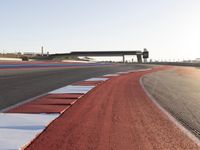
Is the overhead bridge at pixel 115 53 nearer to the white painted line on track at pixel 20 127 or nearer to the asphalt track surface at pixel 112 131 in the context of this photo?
the asphalt track surface at pixel 112 131

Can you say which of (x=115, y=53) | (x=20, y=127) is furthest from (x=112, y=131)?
(x=115, y=53)

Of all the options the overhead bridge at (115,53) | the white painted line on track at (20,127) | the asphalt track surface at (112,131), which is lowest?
the asphalt track surface at (112,131)

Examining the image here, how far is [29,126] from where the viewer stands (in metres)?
8.30

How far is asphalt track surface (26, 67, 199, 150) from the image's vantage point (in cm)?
680

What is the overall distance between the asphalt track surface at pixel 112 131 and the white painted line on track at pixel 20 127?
0.19m

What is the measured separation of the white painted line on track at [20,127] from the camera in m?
6.76

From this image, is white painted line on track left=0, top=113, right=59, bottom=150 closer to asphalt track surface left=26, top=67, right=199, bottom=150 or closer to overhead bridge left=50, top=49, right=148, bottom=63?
asphalt track surface left=26, top=67, right=199, bottom=150

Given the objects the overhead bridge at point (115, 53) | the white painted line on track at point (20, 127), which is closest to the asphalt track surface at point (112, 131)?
the white painted line on track at point (20, 127)

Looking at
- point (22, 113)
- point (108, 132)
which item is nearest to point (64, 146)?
point (108, 132)

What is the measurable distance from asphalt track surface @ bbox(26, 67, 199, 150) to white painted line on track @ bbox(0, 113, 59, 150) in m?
0.19

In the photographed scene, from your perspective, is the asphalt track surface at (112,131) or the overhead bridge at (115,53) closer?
the asphalt track surface at (112,131)

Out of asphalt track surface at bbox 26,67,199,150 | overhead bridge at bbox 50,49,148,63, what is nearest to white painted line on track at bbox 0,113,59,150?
asphalt track surface at bbox 26,67,199,150

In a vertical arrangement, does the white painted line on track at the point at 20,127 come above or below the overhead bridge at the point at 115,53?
below

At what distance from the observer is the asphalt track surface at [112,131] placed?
268 inches
